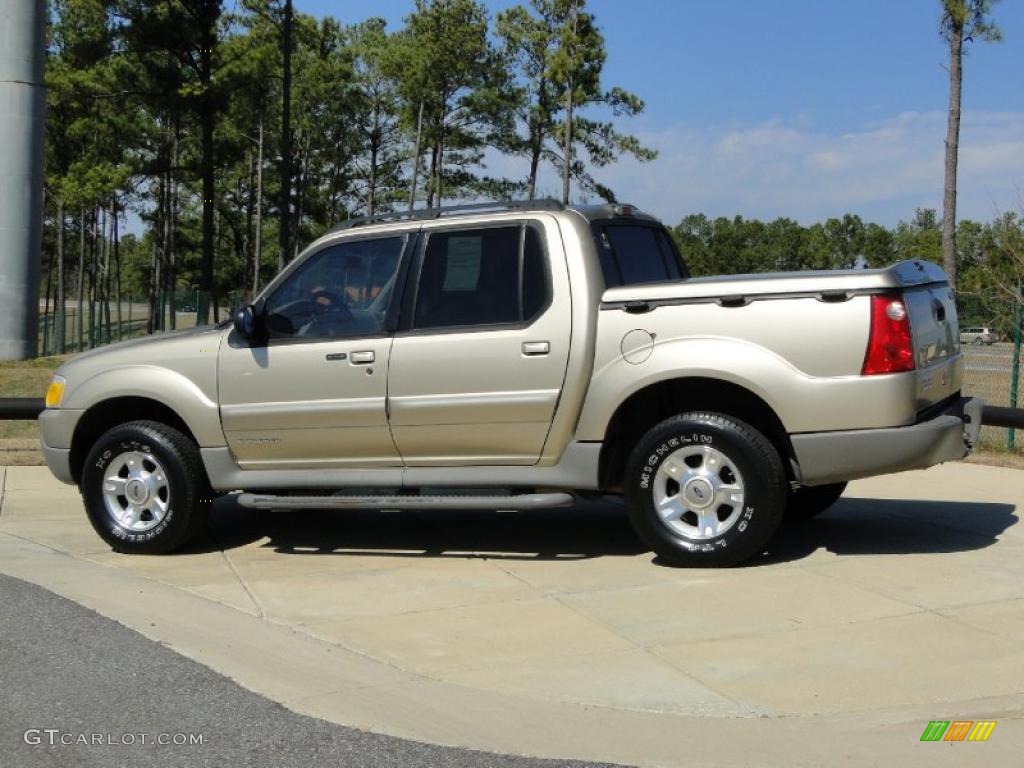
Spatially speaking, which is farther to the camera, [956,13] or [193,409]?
[956,13]

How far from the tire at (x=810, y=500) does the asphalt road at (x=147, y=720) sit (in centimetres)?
389

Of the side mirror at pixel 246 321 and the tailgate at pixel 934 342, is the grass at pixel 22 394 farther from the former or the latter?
the tailgate at pixel 934 342

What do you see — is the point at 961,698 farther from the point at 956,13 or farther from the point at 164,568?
the point at 956,13

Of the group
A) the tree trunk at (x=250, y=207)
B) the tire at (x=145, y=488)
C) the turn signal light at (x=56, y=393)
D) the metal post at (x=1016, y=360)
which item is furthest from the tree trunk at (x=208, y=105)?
the tire at (x=145, y=488)

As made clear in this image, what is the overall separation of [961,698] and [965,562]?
7.58 feet

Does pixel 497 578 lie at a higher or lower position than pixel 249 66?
lower

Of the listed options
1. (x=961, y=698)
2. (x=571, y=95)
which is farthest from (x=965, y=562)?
(x=571, y=95)

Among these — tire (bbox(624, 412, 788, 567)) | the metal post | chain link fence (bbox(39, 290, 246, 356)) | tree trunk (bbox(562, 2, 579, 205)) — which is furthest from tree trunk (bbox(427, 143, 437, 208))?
tire (bbox(624, 412, 788, 567))

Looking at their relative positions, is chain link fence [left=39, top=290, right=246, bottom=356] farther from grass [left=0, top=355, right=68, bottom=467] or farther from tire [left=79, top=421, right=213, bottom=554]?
tire [left=79, top=421, right=213, bottom=554]

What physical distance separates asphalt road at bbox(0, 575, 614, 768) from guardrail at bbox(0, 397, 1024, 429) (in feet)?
17.8

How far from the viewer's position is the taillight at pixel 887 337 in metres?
6.20

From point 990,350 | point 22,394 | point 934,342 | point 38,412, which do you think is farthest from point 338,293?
point 22,394

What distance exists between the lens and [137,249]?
→ 96.4 m

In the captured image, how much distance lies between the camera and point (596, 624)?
5840 millimetres
